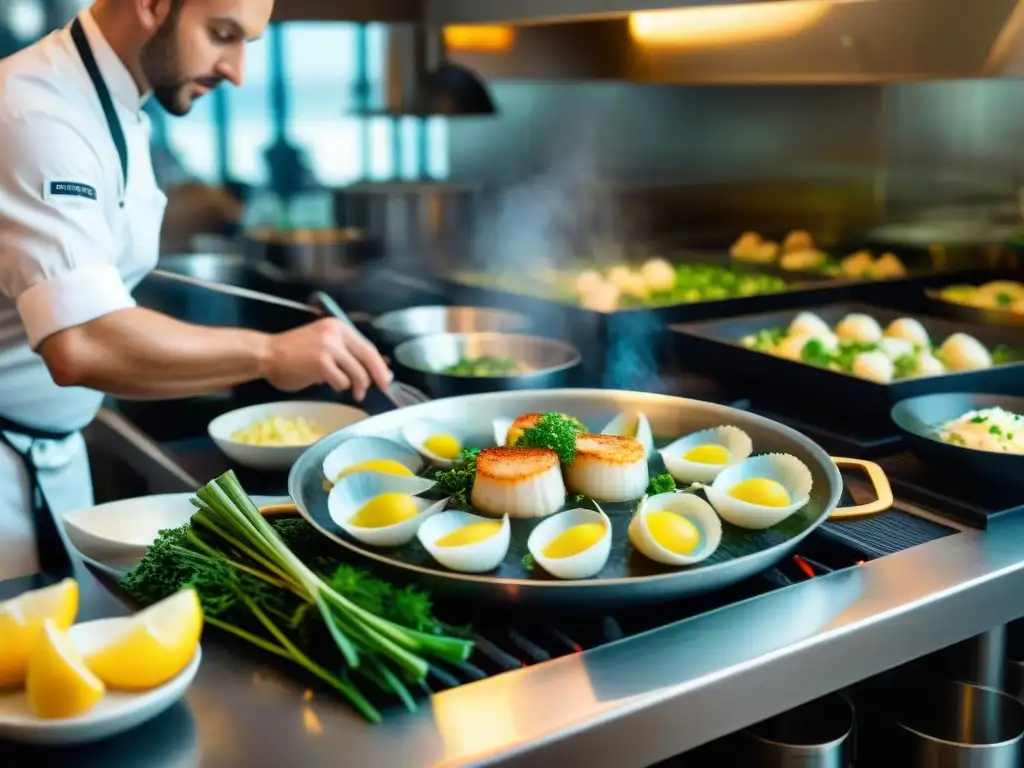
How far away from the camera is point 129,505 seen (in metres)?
1.52

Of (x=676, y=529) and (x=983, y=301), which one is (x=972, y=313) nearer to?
(x=983, y=301)

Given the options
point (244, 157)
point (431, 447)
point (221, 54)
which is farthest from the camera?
point (244, 157)

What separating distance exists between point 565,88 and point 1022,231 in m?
1.60

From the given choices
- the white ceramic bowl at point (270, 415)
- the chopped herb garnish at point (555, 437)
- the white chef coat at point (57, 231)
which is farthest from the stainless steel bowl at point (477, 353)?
the chopped herb garnish at point (555, 437)

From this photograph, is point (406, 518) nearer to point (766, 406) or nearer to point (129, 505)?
point (129, 505)

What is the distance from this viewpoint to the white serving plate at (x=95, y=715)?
95 cm

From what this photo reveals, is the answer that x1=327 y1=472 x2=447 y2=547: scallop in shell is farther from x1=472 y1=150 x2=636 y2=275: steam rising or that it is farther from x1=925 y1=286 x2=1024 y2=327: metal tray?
x1=472 y1=150 x2=636 y2=275: steam rising

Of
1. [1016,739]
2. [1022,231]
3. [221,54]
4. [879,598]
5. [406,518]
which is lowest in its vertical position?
[1016,739]

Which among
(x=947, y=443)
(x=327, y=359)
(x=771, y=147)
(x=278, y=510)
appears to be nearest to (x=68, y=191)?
(x=327, y=359)

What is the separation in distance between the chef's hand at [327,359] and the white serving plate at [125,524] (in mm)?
272

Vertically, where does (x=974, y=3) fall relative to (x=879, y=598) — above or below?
above

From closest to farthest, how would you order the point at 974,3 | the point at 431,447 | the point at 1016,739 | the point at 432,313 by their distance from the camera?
the point at 1016,739 < the point at 431,447 < the point at 974,3 < the point at 432,313

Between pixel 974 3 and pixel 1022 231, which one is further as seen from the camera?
pixel 1022 231

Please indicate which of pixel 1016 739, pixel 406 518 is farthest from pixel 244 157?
pixel 1016 739
